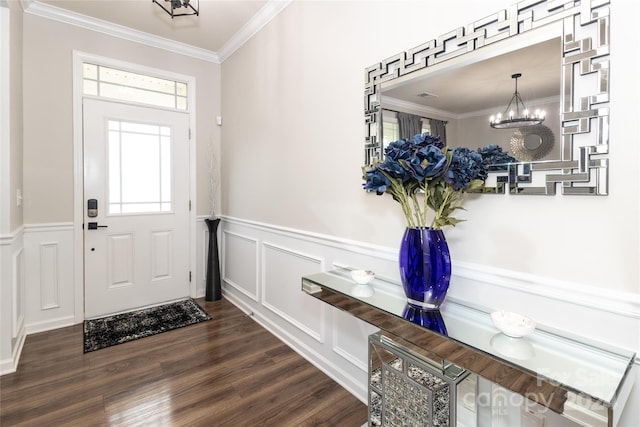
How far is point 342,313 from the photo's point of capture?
214 cm

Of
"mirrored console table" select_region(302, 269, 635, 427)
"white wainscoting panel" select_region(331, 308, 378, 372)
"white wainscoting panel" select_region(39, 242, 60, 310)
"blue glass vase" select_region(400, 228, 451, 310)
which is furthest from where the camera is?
"white wainscoting panel" select_region(39, 242, 60, 310)

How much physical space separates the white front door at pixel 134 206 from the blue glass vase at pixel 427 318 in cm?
310

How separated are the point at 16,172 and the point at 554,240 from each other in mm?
3567

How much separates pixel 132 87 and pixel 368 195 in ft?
9.98

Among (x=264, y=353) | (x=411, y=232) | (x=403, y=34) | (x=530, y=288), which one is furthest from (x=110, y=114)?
(x=530, y=288)

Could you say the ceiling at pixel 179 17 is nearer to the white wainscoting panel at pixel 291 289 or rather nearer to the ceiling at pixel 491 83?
the ceiling at pixel 491 83

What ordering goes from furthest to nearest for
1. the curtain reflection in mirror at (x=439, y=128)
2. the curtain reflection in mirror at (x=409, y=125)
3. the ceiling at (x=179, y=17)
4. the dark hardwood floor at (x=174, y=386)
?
the ceiling at (x=179, y=17) < the dark hardwood floor at (x=174, y=386) < the curtain reflection in mirror at (x=409, y=125) < the curtain reflection in mirror at (x=439, y=128)

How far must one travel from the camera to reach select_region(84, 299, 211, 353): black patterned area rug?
2.72 m

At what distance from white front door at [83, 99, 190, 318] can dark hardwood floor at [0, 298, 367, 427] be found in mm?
690

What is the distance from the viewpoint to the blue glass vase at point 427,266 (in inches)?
50.2

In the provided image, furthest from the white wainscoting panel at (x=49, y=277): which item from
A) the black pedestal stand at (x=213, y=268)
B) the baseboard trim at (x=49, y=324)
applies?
the black pedestal stand at (x=213, y=268)

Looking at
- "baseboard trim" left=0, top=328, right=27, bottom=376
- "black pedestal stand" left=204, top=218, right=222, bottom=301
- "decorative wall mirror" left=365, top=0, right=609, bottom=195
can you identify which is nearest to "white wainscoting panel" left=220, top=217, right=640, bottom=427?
"black pedestal stand" left=204, top=218, right=222, bottom=301

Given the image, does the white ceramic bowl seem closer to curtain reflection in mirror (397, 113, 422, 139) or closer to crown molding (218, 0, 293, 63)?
curtain reflection in mirror (397, 113, 422, 139)

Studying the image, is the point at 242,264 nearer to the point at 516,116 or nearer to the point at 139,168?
the point at 139,168
